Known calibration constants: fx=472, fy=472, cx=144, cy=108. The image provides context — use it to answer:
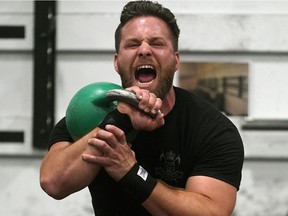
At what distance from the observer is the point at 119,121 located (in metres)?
1.33

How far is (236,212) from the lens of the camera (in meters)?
2.69

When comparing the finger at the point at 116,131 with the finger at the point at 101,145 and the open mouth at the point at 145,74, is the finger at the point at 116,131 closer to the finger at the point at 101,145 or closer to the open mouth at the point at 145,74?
the finger at the point at 101,145

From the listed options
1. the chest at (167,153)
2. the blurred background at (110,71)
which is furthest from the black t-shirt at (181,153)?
the blurred background at (110,71)

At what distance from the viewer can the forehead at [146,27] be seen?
1.57 metres

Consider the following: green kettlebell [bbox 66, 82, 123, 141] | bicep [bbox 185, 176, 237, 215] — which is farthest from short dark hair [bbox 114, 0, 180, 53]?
bicep [bbox 185, 176, 237, 215]

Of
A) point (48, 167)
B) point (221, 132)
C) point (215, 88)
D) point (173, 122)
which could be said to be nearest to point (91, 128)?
point (48, 167)

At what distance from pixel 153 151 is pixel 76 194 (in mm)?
1281

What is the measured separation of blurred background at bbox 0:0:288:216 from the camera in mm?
2672

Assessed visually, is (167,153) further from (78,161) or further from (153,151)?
(78,161)

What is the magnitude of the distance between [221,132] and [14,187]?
1.61 meters

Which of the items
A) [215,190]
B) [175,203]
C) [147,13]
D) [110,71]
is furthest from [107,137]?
[110,71]

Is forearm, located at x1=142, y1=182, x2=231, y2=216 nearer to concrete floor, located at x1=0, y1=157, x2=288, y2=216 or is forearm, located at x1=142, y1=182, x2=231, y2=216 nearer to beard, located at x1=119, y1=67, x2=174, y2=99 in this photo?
beard, located at x1=119, y1=67, x2=174, y2=99

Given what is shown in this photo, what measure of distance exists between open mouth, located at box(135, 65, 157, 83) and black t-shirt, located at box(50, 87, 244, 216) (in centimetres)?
14

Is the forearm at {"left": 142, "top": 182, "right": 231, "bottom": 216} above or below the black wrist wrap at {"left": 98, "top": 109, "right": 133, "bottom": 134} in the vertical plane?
below
